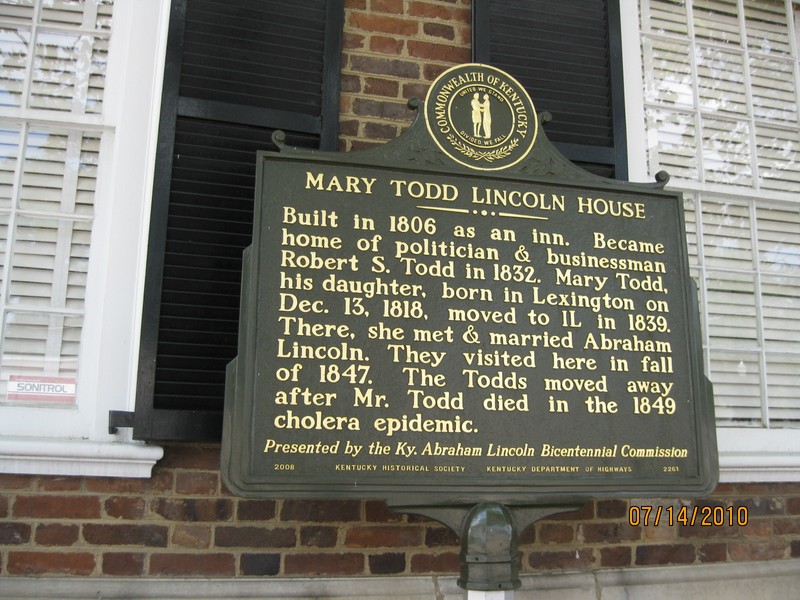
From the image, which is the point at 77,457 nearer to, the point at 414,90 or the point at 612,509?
the point at 414,90

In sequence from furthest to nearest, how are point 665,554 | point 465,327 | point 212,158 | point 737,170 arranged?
point 737,170 → point 665,554 → point 212,158 → point 465,327

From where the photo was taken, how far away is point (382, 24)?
11.5ft

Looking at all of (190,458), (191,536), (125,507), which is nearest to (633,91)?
(190,458)

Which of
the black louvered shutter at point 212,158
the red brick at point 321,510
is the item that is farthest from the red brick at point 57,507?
the red brick at point 321,510

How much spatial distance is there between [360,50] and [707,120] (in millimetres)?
2115

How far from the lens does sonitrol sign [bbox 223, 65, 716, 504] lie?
2.46 meters

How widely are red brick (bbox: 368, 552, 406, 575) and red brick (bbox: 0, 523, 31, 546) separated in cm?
141

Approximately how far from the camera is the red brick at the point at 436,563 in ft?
9.99

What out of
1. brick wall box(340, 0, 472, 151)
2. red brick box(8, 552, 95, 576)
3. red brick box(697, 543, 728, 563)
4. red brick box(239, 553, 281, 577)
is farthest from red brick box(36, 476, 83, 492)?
red brick box(697, 543, 728, 563)

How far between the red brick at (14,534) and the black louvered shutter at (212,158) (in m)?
0.59

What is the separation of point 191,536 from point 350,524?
2.20ft

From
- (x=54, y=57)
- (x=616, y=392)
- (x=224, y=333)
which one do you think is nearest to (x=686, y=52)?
(x=616, y=392)

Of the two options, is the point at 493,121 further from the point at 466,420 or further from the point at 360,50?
the point at 466,420

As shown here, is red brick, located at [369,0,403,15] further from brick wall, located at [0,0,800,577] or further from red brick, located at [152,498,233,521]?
red brick, located at [152,498,233,521]
